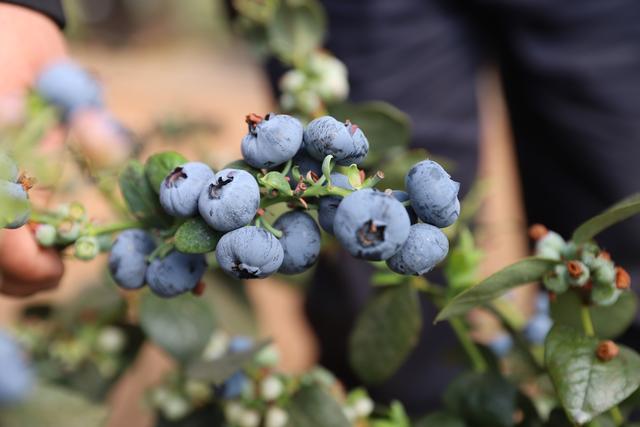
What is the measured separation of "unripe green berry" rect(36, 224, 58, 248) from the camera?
22.2 inches

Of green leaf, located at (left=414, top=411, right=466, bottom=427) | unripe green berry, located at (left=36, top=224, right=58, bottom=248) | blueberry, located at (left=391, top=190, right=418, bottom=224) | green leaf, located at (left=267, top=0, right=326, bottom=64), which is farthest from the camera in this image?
green leaf, located at (left=267, top=0, right=326, bottom=64)

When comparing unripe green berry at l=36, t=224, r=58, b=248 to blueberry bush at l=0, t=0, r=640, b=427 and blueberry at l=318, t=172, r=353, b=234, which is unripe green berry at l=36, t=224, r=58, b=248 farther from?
blueberry at l=318, t=172, r=353, b=234

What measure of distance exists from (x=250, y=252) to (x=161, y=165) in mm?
127

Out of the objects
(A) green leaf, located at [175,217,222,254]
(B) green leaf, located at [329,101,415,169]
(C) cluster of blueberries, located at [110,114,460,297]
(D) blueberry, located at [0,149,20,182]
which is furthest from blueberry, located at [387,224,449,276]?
(B) green leaf, located at [329,101,415,169]

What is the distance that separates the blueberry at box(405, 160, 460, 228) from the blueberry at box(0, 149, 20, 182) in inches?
9.4

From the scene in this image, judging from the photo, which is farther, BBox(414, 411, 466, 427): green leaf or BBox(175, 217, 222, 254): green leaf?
BBox(414, 411, 466, 427): green leaf

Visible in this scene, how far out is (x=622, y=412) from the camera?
0.66 m

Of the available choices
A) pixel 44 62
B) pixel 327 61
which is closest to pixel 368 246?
pixel 44 62

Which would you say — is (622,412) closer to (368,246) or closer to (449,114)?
(368,246)

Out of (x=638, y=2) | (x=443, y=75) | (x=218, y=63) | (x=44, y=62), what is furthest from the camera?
(x=218, y=63)

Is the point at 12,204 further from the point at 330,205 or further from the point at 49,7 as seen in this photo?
the point at 49,7

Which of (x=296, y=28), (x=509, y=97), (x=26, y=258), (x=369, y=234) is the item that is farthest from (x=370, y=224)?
(x=509, y=97)

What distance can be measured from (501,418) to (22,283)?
0.44m

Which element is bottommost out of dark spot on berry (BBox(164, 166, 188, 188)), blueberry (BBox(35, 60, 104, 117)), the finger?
the finger
